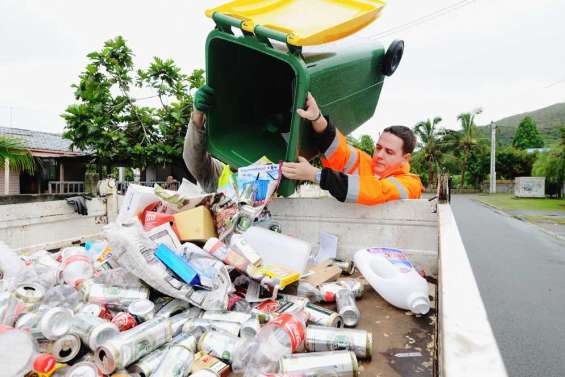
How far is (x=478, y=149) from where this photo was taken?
43812 mm

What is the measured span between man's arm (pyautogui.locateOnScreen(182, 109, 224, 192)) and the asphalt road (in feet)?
9.87

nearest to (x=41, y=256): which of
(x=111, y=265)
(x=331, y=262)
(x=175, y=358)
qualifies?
(x=111, y=265)

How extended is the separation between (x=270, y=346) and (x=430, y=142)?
4416cm

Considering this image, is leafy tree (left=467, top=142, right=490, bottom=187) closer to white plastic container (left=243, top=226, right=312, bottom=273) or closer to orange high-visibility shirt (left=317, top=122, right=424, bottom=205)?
orange high-visibility shirt (left=317, top=122, right=424, bottom=205)

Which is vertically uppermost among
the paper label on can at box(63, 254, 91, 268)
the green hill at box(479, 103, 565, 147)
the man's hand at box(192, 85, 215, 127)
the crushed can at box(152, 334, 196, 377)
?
the green hill at box(479, 103, 565, 147)

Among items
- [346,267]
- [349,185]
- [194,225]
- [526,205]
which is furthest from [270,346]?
[526,205]

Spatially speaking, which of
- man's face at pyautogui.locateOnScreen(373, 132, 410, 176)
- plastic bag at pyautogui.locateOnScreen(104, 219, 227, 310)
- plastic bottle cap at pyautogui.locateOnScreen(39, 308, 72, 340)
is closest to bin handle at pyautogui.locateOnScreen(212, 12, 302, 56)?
man's face at pyautogui.locateOnScreen(373, 132, 410, 176)

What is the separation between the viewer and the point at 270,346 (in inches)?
48.7

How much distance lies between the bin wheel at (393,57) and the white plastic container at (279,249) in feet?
6.05

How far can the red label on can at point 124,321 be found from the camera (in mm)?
1360

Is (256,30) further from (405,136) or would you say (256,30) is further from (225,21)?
(405,136)

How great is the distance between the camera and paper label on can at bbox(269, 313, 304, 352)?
1.28 metres

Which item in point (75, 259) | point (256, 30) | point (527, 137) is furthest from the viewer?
point (527, 137)

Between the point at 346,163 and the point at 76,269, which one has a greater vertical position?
the point at 346,163
